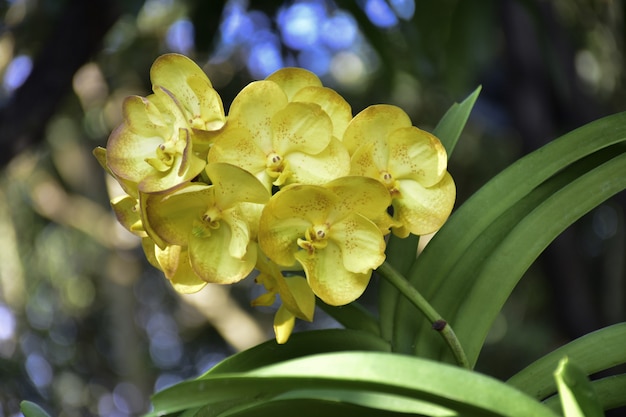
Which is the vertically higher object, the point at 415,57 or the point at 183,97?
the point at 415,57

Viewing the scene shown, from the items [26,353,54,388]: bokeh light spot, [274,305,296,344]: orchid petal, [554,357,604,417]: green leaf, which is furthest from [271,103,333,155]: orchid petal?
[26,353,54,388]: bokeh light spot

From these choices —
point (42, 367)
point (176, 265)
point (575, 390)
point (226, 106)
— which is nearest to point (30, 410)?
point (176, 265)

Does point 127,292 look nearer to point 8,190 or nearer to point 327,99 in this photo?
point 8,190

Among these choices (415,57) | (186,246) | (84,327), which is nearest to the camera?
(186,246)

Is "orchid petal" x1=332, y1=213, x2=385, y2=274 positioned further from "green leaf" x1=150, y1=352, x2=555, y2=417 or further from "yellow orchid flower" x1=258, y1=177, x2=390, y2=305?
"green leaf" x1=150, y1=352, x2=555, y2=417

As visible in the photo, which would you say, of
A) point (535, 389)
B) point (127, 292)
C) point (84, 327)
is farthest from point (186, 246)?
point (84, 327)

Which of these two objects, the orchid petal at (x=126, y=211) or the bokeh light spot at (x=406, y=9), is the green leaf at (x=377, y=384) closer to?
the orchid petal at (x=126, y=211)

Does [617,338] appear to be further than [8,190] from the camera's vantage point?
No
